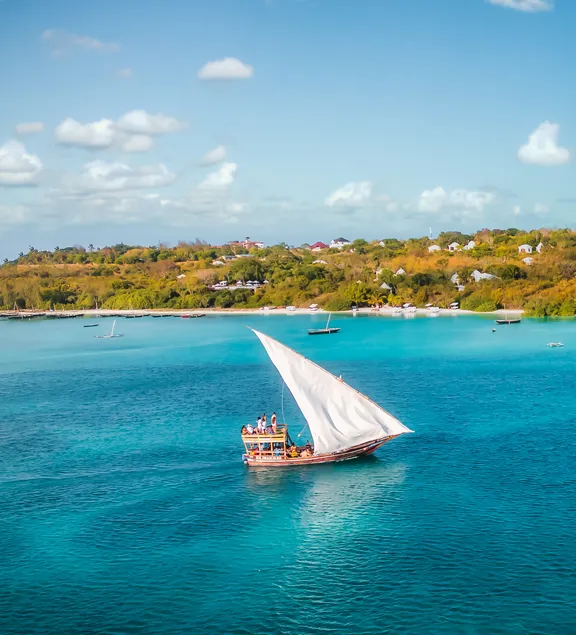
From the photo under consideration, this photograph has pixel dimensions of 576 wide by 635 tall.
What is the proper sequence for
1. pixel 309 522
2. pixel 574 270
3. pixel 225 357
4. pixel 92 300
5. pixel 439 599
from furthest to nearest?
pixel 92 300
pixel 574 270
pixel 225 357
pixel 309 522
pixel 439 599

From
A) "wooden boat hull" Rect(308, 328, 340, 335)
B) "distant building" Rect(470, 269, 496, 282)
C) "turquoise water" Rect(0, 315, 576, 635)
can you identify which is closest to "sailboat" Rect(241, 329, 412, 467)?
"turquoise water" Rect(0, 315, 576, 635)

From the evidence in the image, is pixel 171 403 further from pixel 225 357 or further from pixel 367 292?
pixel 367 292

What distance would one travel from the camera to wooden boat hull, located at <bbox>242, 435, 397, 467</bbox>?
35000 mm

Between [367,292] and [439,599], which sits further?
[367,292]

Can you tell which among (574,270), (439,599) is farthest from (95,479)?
(574,270)

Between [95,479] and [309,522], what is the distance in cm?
1120

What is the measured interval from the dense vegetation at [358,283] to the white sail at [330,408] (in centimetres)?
9429

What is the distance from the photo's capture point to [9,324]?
146875 mm

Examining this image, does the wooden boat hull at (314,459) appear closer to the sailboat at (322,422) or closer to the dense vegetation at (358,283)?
the sailboat at (322,422)

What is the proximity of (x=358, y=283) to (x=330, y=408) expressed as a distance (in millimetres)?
122592

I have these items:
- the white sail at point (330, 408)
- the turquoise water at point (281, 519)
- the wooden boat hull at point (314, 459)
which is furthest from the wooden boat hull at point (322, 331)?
the white sail at point (330, 408)

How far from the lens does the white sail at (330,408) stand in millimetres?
34344

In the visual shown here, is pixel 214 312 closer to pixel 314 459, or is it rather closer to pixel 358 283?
pixel 358 283

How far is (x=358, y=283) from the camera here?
156m
